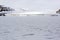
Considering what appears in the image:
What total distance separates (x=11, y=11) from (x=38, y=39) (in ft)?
370

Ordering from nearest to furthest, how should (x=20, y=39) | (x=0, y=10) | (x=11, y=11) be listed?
(x=20, y=39)
(x=0, y=10)
(x=11, y=11)

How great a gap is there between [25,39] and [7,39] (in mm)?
1356

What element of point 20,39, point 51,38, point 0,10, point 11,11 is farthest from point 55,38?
point 11,11

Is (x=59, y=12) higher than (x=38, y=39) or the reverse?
the reverse

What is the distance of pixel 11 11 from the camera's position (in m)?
129

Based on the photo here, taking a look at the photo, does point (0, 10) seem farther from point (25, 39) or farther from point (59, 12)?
point (25, 39)

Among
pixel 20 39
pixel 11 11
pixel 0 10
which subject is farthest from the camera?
pixel 11 11

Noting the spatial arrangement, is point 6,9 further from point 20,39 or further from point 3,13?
point 20,39

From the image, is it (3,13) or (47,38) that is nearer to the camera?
(47,38)

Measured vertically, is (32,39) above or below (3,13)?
above

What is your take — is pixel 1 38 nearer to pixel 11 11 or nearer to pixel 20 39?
pixel 20 39

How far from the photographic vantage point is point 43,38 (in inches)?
677

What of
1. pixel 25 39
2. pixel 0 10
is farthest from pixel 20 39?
pixel 0 10

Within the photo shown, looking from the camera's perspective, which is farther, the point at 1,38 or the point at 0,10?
the point at 0,10
